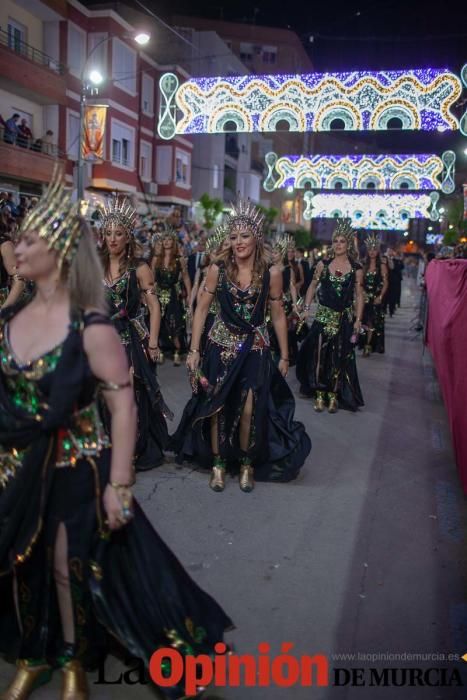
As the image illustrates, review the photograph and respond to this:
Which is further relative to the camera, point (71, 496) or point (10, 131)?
point (10, 131)

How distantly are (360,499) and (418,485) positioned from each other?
0.68m

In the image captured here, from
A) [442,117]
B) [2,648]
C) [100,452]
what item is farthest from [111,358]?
[442,117]

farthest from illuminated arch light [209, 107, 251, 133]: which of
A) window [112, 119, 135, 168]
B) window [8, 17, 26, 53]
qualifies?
window [112, 119, 135, 168]

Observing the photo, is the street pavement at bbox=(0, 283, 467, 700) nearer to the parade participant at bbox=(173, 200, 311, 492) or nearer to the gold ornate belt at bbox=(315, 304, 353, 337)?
the parade participant at bbox=(173, 200, 311, 492)

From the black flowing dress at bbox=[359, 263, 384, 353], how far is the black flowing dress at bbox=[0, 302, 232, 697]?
10.4m

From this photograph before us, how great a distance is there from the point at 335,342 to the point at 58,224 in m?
6.26

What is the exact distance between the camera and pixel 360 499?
17.7 ft

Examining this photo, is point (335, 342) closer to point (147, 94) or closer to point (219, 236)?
point (219, 236)

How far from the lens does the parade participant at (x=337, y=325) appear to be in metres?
8.35

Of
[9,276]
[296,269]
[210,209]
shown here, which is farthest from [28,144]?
[210,209]

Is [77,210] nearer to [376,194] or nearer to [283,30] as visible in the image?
[376,194]

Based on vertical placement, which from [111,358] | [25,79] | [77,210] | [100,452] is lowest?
[100,452]

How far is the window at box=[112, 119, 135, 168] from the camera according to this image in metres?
29.6

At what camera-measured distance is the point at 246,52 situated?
209 feet
